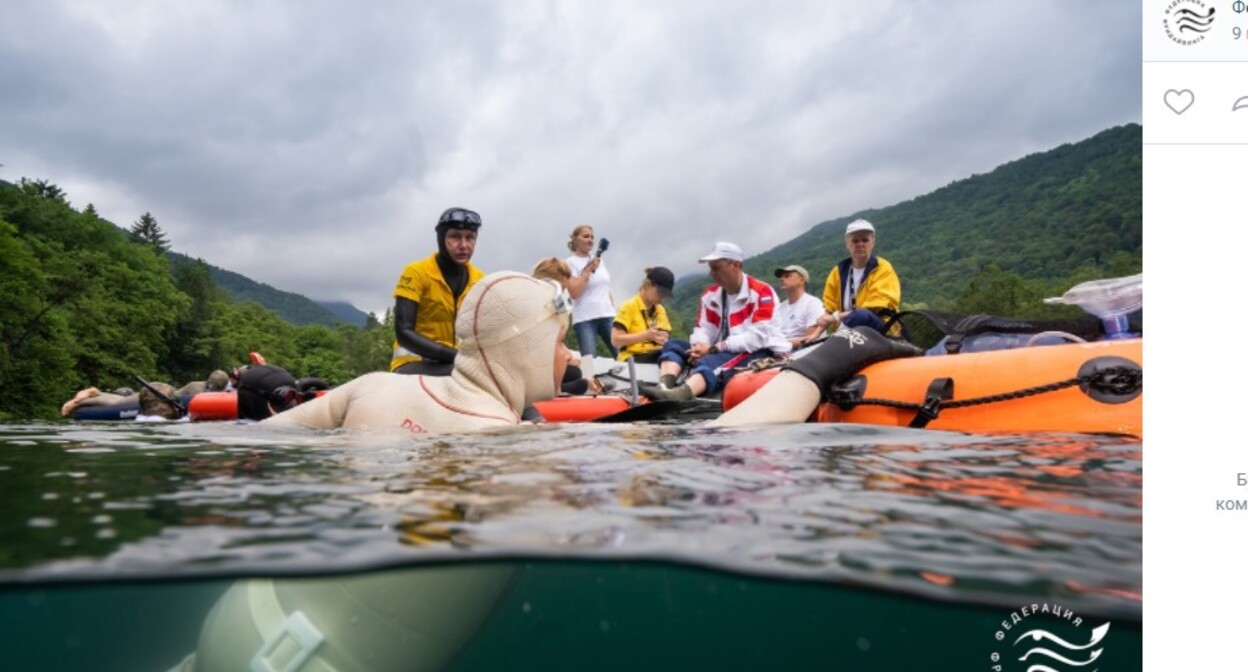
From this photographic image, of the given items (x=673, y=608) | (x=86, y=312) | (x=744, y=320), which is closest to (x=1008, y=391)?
(x=673, y=608)

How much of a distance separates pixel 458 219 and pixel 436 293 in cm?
56

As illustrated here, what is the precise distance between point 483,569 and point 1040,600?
123cm

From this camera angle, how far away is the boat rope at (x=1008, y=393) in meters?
2.76

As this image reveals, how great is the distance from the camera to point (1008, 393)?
307 cm

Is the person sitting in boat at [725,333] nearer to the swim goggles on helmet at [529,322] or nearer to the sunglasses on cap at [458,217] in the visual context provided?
the sunglasses on cap at [458,217]

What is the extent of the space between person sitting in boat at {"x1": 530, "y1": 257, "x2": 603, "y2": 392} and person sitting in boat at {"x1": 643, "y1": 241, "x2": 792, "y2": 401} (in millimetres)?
636

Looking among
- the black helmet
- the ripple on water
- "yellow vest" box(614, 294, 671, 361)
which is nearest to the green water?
the ripple on water

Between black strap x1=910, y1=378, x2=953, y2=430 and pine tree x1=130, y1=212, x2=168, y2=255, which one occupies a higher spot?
pine tree x1=130, y1=212, x2=168, y2=255

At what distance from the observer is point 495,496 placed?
6.00 feet
